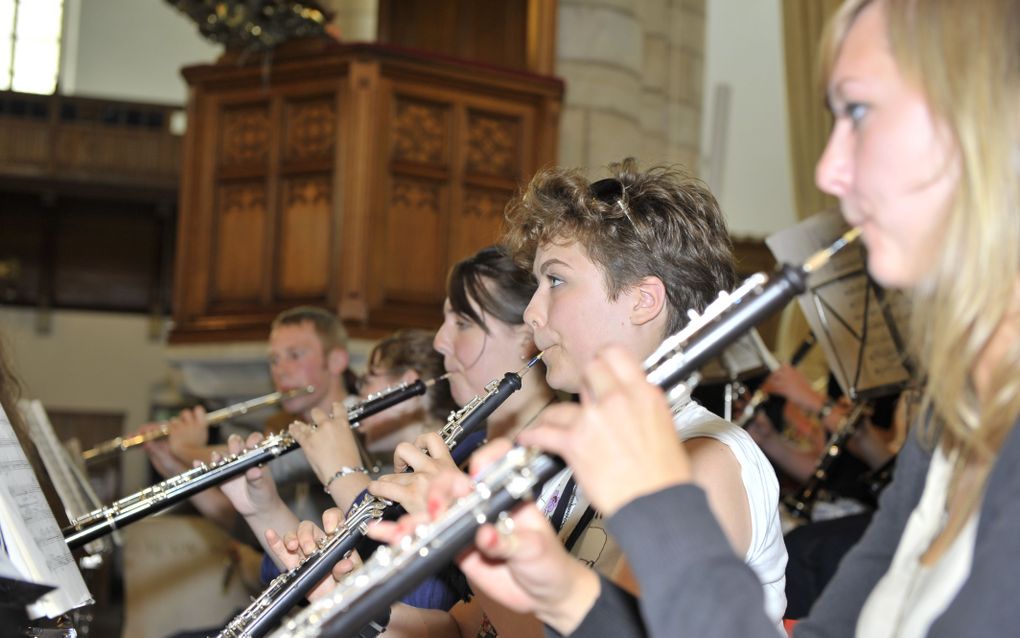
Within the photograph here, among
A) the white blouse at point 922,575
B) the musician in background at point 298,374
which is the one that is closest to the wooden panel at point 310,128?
the musician in background at point 298,374

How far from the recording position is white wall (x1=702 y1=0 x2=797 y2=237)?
11.9 m

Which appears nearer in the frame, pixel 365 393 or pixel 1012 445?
pixel 1012 445

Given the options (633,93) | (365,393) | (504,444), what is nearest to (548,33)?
(633,93)

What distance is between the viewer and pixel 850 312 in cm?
356

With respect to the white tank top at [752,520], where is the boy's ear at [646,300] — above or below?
above

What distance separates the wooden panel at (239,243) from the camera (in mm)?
6410

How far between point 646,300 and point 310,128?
427 centimetres

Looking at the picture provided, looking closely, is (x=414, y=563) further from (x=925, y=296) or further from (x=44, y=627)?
(x=44, y=627)

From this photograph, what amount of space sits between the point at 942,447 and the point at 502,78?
5243 millimetres

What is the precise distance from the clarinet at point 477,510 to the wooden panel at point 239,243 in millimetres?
5119

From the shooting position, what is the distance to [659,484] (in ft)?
4.23

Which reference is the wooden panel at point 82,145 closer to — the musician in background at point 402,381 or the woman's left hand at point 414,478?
the musician in background at point 402,381

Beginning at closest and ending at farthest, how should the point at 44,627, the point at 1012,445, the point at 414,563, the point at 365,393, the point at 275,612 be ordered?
the point at 1012,445, the point at 414,563, the point at 44,627, the point at 275,612, the point at 365,393

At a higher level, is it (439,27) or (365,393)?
(439,27)
